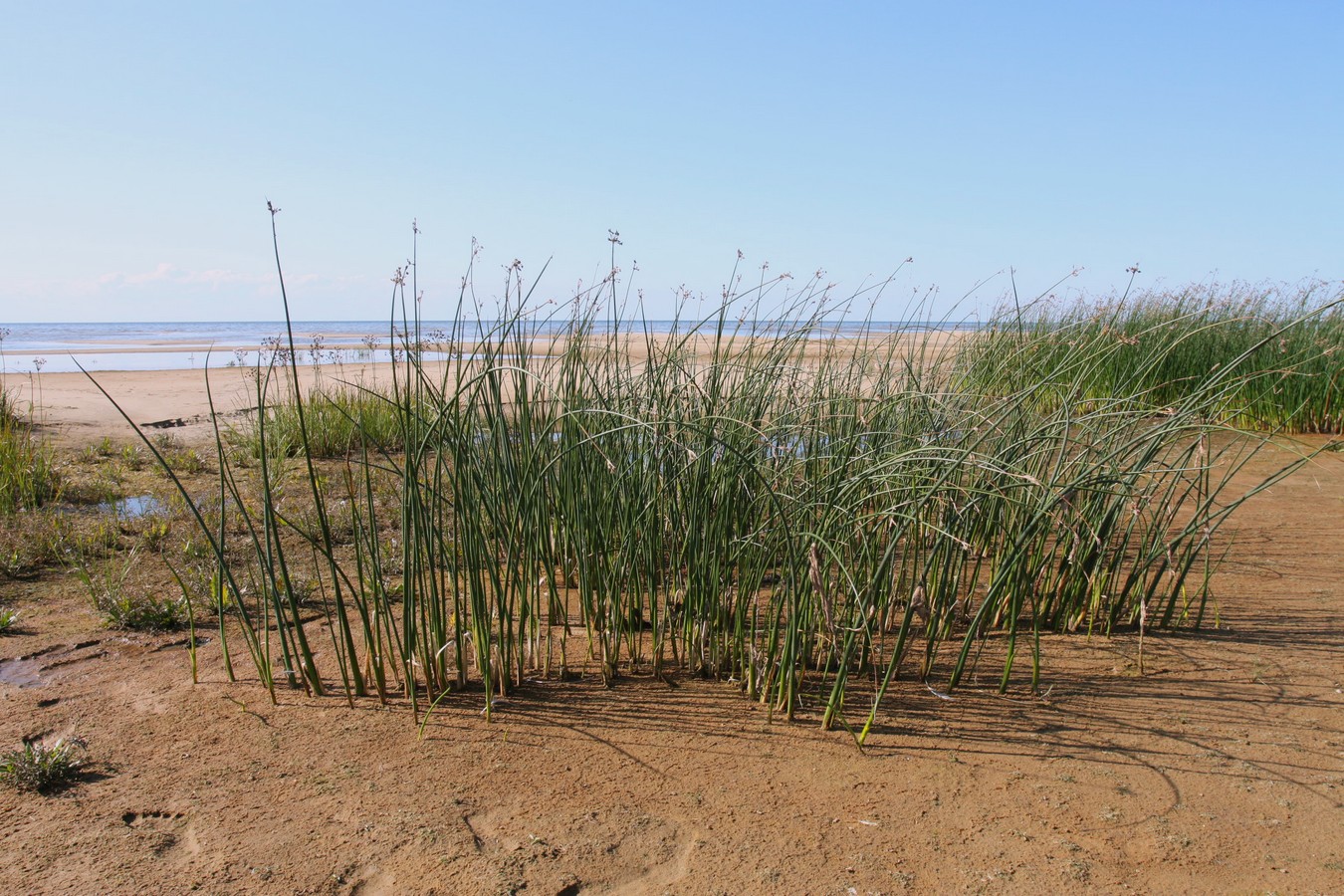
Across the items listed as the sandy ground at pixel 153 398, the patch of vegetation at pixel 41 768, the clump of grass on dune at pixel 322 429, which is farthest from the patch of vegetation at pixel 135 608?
the clump of grass on dune at pixel 322 429

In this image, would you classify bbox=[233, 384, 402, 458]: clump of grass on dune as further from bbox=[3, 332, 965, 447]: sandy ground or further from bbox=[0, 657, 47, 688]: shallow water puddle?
bbox=[0, 657, 47, 688]: shallow water puddle

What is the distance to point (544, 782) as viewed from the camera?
1.76 meters

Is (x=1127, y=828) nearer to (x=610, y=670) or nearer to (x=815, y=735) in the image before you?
(x=815, y=735)

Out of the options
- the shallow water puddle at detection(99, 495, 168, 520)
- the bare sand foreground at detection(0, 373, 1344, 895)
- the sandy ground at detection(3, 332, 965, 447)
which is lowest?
the bare sand foreground at detection(0, 373, 1344, 895)

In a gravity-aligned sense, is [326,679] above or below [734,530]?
below

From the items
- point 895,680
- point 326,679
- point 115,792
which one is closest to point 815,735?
point 895,680

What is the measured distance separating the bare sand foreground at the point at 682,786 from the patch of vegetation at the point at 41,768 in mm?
35

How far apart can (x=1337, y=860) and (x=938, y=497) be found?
3.23ft

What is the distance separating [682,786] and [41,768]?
1.26m

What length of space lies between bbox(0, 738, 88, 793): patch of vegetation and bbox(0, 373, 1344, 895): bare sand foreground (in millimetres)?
35

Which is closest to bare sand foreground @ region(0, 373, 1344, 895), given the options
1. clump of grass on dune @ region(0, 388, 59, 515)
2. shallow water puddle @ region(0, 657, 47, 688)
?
Answer: shallow water puddle @ region(0, 657, 47, 688)

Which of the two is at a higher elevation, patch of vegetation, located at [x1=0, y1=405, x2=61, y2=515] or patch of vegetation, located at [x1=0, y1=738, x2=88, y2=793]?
patch of vegetation, located at [x1=0, y1=405, x2=61, y2=515]

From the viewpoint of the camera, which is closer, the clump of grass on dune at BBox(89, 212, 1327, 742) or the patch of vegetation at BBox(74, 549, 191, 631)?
the clump of grass on dune at BBox(89, 212, 1327, 742)

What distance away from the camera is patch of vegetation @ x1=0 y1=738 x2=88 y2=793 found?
1.68 metres
